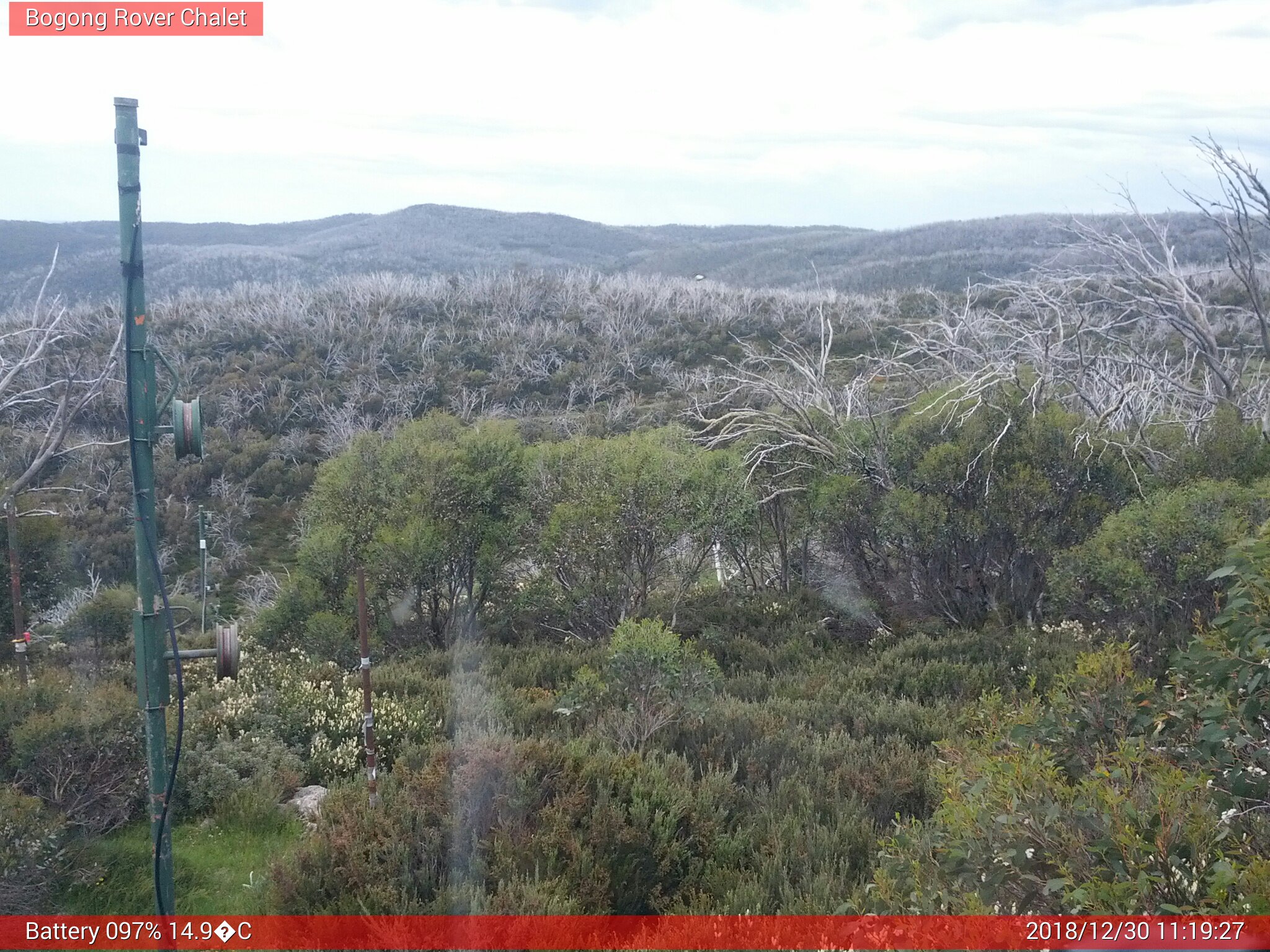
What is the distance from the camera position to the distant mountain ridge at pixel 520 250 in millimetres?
40500

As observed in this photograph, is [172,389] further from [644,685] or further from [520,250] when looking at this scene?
[520,250]

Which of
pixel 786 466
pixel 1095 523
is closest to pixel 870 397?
pixel 786 466

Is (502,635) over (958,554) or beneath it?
beneath

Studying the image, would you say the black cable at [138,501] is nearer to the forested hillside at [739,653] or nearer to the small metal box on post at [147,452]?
the small metal box on post at [147,452]

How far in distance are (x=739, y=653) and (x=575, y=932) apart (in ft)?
20.5

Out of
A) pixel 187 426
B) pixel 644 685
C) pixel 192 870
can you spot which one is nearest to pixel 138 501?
pixel 187 426

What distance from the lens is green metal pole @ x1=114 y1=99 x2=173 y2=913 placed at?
3.39m

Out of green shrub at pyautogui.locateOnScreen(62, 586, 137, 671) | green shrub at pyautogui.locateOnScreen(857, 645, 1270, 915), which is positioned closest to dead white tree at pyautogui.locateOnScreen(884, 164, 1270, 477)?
green shrub at pyautogui.locateOnScreen(857, 645, 1270, 915)

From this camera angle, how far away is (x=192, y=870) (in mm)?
5320

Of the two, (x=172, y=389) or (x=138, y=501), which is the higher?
(x=172, y=389)

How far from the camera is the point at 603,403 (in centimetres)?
2831

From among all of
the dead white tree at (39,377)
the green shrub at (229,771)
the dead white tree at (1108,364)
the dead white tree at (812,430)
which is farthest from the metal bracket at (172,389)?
the dead white tree at (39,377)

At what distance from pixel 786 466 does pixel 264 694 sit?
682 cm

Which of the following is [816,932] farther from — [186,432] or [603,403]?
[603,403]
